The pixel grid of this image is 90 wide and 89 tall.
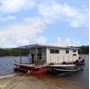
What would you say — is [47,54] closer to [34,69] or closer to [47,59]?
[47,59]

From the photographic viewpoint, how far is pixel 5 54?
94062 mm

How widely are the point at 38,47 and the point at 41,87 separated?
10557 mm

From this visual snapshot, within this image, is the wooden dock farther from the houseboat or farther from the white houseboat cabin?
the white houseboat cabin

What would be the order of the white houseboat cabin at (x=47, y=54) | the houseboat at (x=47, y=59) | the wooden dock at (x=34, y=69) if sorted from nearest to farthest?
the wooden dock at (x=34, y=69)
the houseboat at (x=47, y=59)
the white houseboat cabin at (x=47, y=54)

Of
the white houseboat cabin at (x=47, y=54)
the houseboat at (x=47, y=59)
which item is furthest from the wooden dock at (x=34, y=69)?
the white houseboat cabin at (x=47, y=54)

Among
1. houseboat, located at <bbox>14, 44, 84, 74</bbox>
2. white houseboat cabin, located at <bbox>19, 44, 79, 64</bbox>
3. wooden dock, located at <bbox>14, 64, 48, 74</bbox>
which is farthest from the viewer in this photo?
white houseboat cabin, located at <bbox>19, 44, 79, 64</bbox>

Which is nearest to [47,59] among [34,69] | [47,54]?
[47,54]

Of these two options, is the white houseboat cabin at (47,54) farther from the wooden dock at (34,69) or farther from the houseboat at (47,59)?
the wooden dock at (34,69)

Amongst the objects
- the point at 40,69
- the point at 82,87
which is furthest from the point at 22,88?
the point at 40,69

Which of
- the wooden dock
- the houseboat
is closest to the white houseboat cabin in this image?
the houseboat

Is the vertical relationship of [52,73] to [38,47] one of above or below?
below

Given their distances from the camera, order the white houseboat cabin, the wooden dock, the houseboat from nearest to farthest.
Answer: the wooden dock, the houseboat, the white houseboat cabin

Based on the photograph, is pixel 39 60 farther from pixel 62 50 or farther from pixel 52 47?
pixel 62 50

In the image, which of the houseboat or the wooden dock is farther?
the houseboat
